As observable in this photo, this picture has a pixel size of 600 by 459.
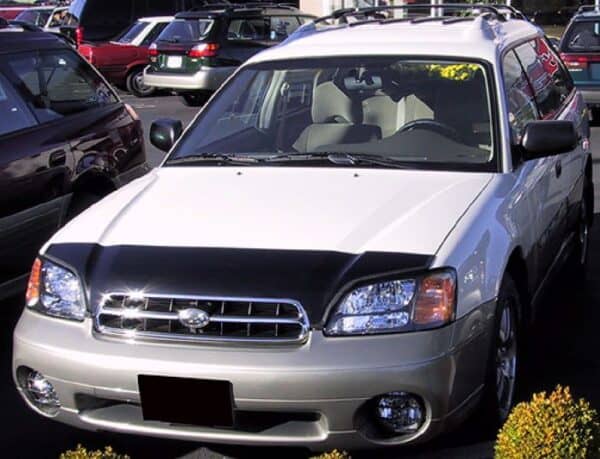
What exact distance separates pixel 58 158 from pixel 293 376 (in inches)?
119

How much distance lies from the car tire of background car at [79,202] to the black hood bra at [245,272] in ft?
7.82

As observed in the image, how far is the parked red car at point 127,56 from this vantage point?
19.8m

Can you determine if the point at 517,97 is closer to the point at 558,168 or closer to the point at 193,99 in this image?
the point at 558,168

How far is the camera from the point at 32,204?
219 inches

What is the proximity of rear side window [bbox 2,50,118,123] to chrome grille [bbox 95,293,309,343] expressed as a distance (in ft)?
8.84

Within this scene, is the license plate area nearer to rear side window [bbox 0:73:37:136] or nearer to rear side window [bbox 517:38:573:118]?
rear side window [bbox 0:73:37:136]

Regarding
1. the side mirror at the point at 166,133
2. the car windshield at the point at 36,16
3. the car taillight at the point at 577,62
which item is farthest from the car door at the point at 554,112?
the car windshield at the point at 36,16

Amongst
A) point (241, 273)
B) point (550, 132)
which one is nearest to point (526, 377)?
point (550, 132)

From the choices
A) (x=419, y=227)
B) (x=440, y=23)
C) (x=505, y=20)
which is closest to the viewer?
(x=419, y=227)

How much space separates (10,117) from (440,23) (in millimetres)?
2491

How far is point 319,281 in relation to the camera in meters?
3.37

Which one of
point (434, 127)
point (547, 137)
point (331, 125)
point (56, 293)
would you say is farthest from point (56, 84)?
point (547, 137)

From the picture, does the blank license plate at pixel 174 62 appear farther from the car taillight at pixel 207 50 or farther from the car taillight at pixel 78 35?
the car taillight at pixel 78 35

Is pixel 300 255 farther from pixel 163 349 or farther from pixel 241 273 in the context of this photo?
pixel 163 349
